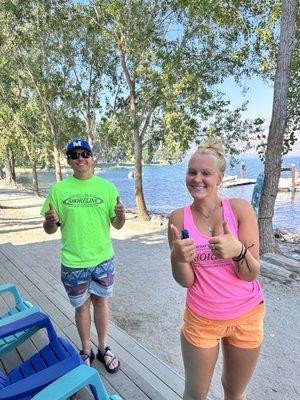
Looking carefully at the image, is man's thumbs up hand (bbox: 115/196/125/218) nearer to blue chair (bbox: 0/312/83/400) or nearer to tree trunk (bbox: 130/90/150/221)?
blue chair (bbox: 0/312/83/400)

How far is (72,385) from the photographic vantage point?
1.83 meters

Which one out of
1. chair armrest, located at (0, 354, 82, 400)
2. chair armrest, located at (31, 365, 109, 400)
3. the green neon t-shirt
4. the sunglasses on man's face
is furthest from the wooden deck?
the sunglasses on man's face

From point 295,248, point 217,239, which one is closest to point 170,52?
point 295,248

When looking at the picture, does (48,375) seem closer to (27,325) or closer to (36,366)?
(36,366)

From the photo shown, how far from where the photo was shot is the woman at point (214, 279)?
191cm

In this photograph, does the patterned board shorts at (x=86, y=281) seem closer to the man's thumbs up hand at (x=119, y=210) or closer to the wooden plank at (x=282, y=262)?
the man's thumbs up hand at (x=119, y=210)

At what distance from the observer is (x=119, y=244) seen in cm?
1083

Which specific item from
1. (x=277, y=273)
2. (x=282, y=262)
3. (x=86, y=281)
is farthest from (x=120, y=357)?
(x=282, y=262)

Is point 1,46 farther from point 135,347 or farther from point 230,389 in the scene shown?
point 230,389

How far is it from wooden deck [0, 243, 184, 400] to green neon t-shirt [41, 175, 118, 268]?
0.91 metres

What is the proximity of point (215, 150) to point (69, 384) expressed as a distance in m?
1.50

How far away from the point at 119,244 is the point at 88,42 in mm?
9907

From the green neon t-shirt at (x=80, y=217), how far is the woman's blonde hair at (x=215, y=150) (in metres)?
1.16

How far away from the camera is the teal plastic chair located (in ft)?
5.78
